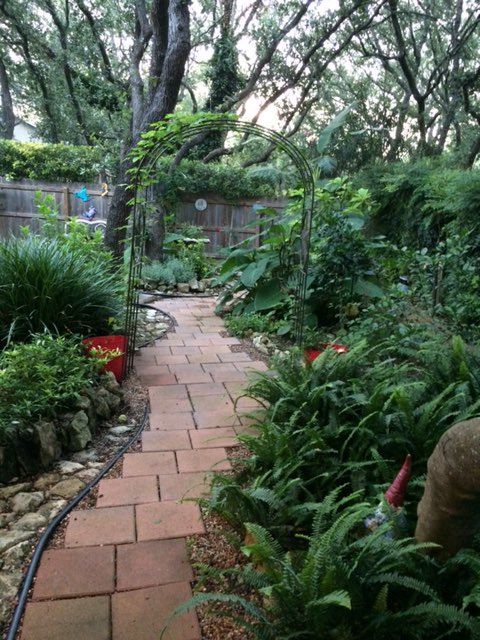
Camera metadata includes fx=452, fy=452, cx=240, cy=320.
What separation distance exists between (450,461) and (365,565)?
46cm

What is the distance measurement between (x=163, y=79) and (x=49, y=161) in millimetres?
5999

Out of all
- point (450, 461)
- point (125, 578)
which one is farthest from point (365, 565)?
point (125, 578)

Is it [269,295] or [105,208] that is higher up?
[105,208]

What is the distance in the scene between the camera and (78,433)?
222cm

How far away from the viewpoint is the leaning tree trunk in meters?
4.98

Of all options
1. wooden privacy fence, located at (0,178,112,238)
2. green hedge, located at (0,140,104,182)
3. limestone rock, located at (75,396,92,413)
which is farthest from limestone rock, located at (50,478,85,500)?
green hedge, located at (0,140,104,182)

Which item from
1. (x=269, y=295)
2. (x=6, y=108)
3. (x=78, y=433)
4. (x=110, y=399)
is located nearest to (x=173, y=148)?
(x=269, y=295)

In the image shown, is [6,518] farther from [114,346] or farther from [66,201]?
[66,201]

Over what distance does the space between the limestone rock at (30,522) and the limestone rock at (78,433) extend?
1.59 feet

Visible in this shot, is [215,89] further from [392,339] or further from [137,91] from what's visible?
[392,339]

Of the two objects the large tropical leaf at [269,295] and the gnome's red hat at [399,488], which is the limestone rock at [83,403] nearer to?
the gnome's red hat at [399,488]

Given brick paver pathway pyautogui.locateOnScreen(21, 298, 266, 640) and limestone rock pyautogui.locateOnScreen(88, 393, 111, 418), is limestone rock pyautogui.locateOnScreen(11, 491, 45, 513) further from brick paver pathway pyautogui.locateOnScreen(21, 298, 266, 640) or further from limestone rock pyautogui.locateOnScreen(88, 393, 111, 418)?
limestone rock pyautogui.locateOnScreen(88, 393, 111, 418)

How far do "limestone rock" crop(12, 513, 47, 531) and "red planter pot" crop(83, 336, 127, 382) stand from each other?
1.31 m

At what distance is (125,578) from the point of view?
147 centimetres
